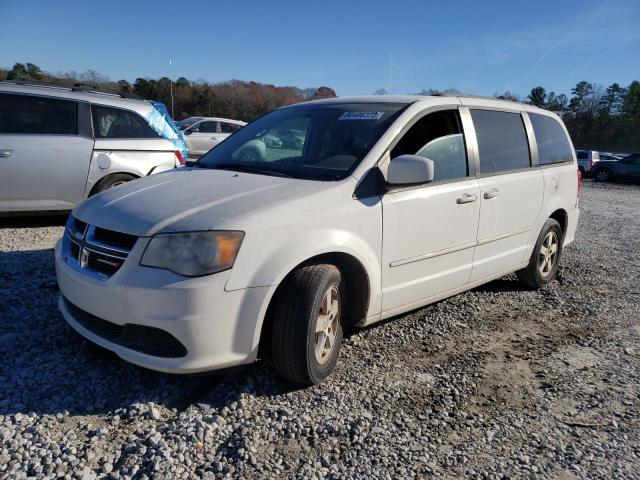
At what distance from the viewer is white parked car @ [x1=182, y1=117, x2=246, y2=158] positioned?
56.1ft

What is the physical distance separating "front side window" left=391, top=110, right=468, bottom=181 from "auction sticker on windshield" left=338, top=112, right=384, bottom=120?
252mm

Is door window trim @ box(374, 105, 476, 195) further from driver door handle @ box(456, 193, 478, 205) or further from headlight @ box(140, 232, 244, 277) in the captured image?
headlight @ box(140, 232, 244, 277)

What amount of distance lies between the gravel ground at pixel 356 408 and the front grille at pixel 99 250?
65 centimetres

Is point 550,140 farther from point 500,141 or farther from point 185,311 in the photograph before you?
point 185,311

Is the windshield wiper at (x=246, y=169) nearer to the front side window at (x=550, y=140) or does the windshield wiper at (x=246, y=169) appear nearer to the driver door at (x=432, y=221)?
the driver door at (x=432, y=221)

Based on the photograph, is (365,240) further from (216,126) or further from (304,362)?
(216,126)

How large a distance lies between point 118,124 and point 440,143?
A: 4.57 m

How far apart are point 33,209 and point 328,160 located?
4.41 m

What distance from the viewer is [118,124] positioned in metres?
6.47

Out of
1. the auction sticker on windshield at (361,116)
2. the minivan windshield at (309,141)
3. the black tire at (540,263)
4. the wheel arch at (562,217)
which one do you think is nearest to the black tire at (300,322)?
the minivan windshield at (309,141)

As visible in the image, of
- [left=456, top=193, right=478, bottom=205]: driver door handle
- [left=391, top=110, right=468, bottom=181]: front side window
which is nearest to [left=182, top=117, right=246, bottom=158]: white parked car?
[left=391, top=110, right=468, bottom=181]: front side window

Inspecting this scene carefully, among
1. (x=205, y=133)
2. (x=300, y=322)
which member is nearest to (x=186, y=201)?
(x=300, y=322)

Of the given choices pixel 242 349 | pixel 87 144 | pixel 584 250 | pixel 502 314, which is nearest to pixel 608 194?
pixel 584 250

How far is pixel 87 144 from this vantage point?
20.2 ft
